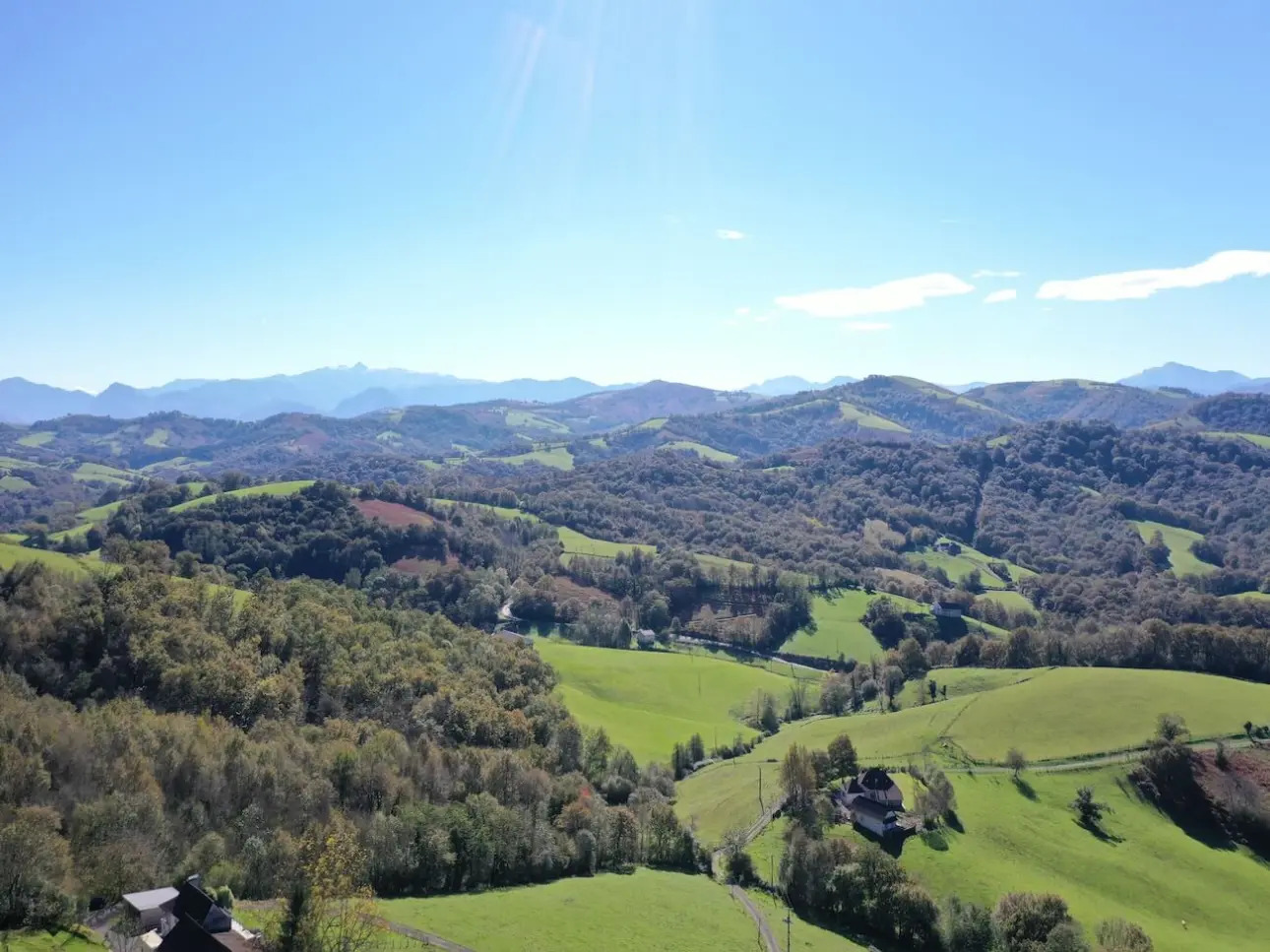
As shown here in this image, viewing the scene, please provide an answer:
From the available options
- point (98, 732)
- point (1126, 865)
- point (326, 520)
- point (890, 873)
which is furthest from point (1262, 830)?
point (326, 520)

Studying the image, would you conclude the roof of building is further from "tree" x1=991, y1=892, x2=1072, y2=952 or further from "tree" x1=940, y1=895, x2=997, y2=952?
"tree" x1=991, y1=892, x2=1072, y2=952

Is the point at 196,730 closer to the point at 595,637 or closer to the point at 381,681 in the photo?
the point at 381,681

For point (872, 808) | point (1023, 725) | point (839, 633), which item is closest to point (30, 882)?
point (872, 808)

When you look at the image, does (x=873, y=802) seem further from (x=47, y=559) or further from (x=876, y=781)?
(x=47, y=559)

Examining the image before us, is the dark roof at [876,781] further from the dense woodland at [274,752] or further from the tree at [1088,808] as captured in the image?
the tree at [1088,808]

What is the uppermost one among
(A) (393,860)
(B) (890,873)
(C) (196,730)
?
(C) (196,730)
